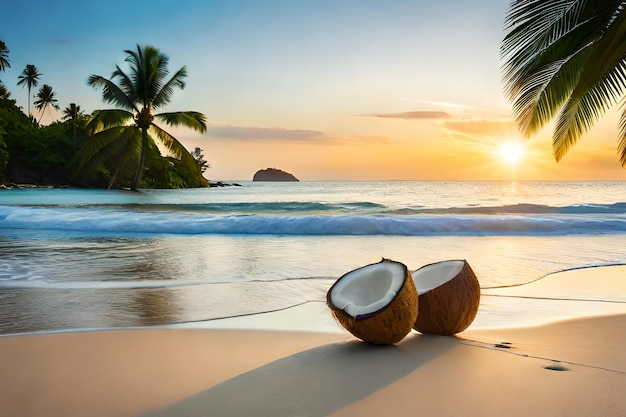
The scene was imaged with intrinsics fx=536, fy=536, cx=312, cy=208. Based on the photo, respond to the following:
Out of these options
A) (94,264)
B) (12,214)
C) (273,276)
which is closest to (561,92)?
(273,276)

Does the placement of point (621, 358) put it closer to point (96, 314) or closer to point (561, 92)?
point (96, 314)

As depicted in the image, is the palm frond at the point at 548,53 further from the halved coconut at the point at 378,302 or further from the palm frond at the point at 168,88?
the palm frond at the point at 168,88

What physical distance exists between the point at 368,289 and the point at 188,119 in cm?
2768

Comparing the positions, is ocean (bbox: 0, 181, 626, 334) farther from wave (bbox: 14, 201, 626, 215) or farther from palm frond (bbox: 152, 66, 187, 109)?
palm frond (bbox: 152, 66, 187, 109)

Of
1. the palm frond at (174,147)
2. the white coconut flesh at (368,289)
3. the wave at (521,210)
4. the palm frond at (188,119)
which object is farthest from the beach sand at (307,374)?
the palm frond at (188,119)

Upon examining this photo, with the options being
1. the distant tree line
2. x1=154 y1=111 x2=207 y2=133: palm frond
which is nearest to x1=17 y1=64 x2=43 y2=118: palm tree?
the distant tree line

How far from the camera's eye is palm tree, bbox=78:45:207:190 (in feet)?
95.7

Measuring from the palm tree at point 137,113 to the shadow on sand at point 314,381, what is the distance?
27.0m

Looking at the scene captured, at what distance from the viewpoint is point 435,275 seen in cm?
309

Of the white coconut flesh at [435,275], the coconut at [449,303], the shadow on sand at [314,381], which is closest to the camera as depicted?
the shadow on sand at [314,381]

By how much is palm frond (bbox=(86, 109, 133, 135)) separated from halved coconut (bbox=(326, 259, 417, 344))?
95.3 ft

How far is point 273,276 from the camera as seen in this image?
5520 millimetres

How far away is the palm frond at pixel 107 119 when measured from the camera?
29.1 metres

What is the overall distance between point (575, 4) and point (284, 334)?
849 centimetres
